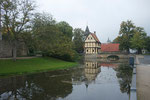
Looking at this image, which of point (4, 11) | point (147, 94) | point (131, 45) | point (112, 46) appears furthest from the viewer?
point (112, 46)

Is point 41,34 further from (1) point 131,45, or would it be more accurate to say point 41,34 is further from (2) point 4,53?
(1) point 131,45

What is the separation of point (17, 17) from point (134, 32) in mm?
50839

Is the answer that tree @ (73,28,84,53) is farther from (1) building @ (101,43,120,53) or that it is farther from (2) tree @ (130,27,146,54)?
(2) tree @ (130,27,146,54)

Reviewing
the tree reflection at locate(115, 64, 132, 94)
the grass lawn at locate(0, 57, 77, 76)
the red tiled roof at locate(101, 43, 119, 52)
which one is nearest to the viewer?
the tree reflection at locate(115, 64, 132, 94)

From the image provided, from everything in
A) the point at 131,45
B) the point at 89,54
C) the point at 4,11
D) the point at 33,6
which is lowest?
the point at 89,54

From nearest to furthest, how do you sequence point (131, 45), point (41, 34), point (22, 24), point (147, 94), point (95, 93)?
point (147, 94) → point (95, 93) → point (22, 24) → point (41, 34) → point (131, 45)

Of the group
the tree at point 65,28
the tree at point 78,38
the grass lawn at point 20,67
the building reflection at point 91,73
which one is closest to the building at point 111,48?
the tree at point 78,38

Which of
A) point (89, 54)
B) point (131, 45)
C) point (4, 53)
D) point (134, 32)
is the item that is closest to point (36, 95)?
point (4, 53)

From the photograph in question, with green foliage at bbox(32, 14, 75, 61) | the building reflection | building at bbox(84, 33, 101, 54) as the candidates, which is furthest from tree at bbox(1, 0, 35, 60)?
building at bbox(84, 33, 101, 54)

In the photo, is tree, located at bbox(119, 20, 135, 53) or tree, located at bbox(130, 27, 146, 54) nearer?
tree, located at bbox(130, 27, 146, 54)

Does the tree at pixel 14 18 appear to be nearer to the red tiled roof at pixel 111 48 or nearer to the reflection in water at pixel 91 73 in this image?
the reflection in water at pixel 91 73

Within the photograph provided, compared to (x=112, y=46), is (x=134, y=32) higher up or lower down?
higher up

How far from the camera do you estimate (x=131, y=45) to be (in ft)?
184

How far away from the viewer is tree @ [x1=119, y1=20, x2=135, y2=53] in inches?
2212
